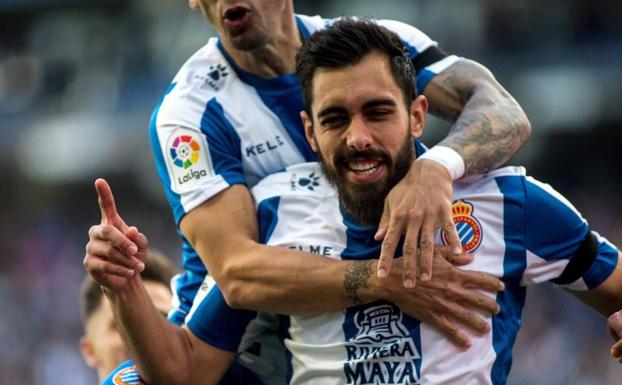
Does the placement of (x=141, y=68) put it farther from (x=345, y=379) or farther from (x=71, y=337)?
(x=345, y=379)

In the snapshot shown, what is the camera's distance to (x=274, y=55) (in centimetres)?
A: 482

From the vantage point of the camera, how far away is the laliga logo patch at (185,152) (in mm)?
4508

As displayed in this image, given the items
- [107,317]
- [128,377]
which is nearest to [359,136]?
[128,377]

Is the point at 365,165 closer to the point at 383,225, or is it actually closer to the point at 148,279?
the point at 383,225

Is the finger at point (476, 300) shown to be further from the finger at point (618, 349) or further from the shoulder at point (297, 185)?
the shoulder at point (297, 185)

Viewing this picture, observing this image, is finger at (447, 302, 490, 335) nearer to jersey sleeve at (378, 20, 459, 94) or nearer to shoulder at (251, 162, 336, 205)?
shoulder at (251, 162, 336, 205)

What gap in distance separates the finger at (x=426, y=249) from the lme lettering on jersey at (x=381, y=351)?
0.97ft

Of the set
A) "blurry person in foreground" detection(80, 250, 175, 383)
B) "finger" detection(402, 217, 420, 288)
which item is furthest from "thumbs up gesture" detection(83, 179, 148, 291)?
"blurry person in foreground" detection(80, 250, 175, 383)

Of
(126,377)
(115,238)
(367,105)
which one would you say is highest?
(367,105)

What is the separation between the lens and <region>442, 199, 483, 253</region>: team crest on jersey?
4.03 meters

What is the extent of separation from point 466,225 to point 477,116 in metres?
0.51

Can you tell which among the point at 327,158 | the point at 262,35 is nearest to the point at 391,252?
the point at 327,158

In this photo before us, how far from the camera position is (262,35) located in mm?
4688

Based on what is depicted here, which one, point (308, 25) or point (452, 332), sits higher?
point (308, 25)
